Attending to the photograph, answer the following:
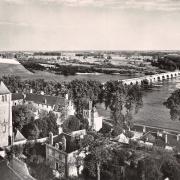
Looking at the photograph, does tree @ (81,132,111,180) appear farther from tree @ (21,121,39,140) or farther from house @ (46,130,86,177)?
tree @ (21,121,39,140)

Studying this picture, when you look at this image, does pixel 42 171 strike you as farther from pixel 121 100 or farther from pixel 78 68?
pixel 121 100

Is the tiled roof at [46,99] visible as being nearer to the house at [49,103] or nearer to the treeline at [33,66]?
the house at [49,103]

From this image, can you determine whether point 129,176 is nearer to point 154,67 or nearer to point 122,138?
point 122,138

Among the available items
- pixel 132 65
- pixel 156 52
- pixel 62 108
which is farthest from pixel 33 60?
pixel 156 52

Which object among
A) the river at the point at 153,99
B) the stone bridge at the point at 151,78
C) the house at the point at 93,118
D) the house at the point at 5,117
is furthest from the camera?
the house at the point at 93,118

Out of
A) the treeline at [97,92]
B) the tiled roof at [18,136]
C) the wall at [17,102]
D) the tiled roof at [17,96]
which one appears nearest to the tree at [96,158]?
the treeline at [97,92]

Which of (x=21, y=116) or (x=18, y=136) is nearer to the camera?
(x=18, y=136)

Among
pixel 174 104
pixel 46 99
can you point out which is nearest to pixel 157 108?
pixel 174 104
